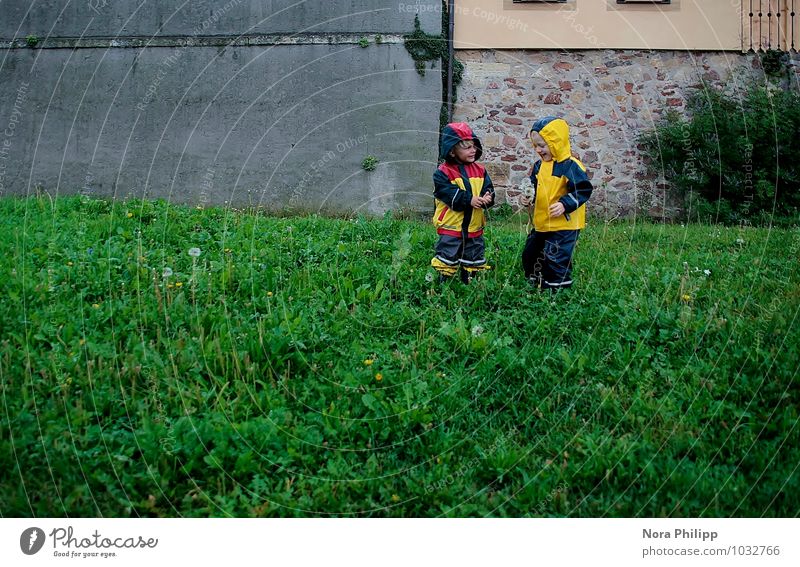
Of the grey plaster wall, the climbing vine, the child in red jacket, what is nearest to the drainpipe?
the climbing vine

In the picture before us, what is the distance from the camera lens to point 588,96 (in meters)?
10.4

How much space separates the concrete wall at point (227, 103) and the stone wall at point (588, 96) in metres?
0.97

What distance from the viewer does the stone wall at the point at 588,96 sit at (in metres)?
10.4

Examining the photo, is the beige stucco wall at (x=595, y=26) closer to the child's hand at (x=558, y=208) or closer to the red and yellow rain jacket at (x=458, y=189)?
the red and yellow rain jacket at (x=458, y=189)

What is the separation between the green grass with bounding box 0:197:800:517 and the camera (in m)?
2.46

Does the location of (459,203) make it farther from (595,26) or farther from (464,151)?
(595,26)

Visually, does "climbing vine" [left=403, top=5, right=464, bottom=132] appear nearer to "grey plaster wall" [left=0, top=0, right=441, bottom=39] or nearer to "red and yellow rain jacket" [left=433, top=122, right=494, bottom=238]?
"grey plaster wall" [left=0, top=0, right=441, bottom=39]

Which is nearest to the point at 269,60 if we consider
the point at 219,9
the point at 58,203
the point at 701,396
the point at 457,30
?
the point at 219,9

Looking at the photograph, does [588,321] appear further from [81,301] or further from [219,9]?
[219,9]

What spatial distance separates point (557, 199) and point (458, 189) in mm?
797

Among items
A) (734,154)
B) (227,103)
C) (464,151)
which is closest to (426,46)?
(227,103)

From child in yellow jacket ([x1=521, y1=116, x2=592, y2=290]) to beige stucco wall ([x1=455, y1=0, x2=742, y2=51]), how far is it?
20.6ft

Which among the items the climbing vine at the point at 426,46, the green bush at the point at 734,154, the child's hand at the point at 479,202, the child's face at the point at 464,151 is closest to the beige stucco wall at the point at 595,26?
the climbing vine at the point at 426,46

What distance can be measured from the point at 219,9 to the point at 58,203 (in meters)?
5.17
